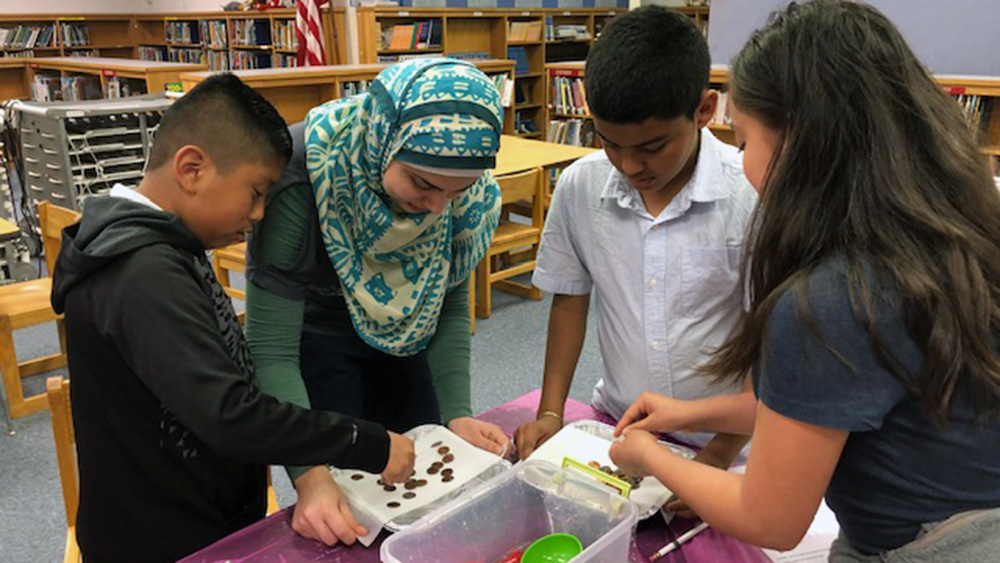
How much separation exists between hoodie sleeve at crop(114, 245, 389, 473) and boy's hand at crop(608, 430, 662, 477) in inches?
15.0

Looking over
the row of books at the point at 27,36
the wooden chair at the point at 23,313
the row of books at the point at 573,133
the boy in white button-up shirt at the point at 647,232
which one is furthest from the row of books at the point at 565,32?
the boy in white button-up shirt at the point at 647,232

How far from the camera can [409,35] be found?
6.75 m

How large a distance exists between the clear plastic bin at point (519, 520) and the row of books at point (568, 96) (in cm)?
581

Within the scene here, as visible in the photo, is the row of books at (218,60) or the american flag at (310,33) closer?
the american flag at (310,33)

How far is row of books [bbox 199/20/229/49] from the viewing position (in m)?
Result: 8.37

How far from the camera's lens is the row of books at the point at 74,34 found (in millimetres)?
8742

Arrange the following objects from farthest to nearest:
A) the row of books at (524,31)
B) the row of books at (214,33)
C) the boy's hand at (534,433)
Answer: the row of books at (214,33) < the row of books at (524,31) < the boy's hand at (534,433)

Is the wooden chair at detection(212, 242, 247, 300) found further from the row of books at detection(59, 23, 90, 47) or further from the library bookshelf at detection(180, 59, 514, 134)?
the row of books at detection(59, 23, 90, 47)

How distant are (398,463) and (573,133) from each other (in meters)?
6.03

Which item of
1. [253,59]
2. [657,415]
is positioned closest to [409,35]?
[253,59]

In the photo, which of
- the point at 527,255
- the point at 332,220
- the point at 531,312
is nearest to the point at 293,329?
the point at 332,220

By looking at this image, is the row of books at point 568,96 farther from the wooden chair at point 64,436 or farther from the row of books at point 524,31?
the wooden chair at point 64,436

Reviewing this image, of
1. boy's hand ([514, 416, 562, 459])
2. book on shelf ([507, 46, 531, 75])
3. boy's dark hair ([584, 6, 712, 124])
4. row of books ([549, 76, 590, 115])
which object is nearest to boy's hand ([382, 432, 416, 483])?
boy's hand ([514, 416, 562, 459])

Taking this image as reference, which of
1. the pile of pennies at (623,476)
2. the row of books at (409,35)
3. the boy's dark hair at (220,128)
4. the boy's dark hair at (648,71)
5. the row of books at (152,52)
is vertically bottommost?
the pile of pennies at (623,476)
